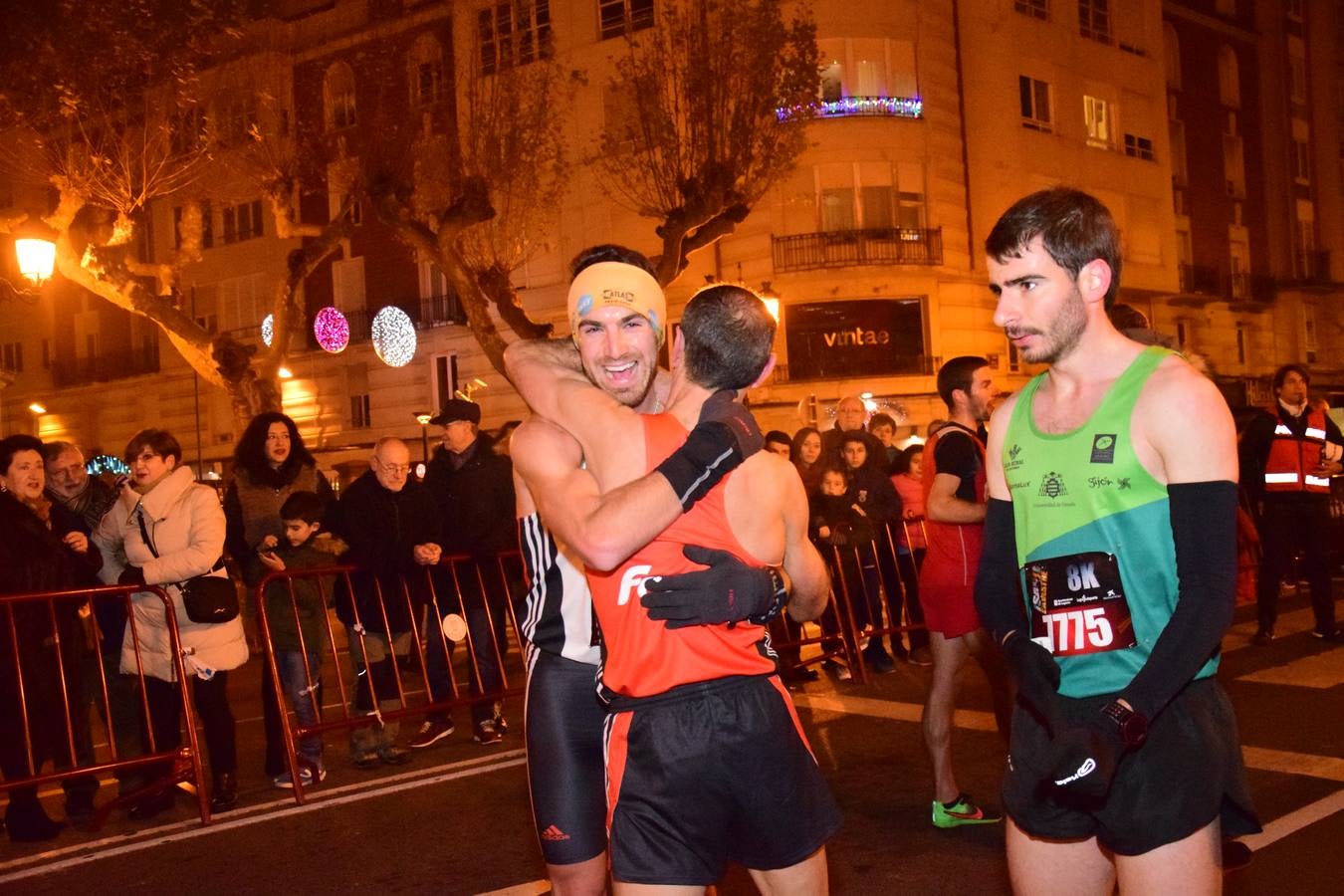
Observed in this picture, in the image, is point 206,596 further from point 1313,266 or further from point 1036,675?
point 1313,266

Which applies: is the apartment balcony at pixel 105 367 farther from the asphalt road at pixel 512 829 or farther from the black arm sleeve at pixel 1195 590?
the black arm sleeve at pixel 1195 590

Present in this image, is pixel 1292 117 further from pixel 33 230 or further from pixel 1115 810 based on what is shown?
pixel 1115 810

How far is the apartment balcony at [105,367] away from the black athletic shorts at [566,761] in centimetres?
3938

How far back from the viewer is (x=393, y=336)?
Result: 29.6 metres

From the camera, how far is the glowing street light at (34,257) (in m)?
15.0

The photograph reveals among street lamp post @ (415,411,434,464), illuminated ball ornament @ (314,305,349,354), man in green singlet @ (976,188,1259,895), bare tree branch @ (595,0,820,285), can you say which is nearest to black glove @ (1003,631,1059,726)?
man in green singlet @ (976,188,1259,895)

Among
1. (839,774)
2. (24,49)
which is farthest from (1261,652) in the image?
(24,49)

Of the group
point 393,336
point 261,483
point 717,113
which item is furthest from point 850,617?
point 393,336

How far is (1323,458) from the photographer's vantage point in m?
9.72

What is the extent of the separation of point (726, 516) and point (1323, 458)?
8341 millimetres

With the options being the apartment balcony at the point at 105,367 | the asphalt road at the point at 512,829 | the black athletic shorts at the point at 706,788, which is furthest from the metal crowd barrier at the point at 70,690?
the apartment balcony at the point at 105,367

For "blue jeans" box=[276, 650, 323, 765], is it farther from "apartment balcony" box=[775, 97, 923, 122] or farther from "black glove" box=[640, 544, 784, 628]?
"apartment balcony" box=[775, 97, 923, 122]

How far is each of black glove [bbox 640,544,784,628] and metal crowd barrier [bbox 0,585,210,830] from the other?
14.8ft

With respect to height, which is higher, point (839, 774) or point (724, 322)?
point (724, 322)
